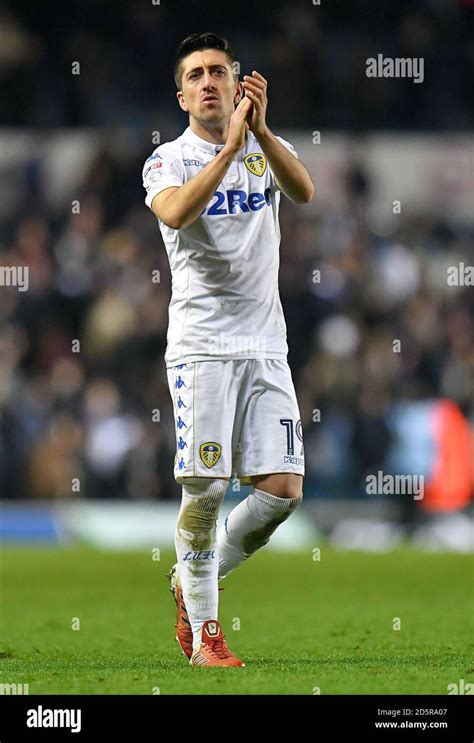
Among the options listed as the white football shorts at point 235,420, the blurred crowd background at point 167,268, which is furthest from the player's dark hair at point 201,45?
the blurred crowd background at point 167,268

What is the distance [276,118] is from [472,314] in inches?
159

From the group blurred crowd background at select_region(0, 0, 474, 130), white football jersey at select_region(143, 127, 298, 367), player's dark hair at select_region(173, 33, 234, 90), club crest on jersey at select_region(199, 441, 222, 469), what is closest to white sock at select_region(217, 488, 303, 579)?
club crest on jersey at select_region(199, 441, 222, 469)

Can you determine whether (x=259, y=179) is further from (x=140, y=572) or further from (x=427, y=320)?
(x=427, y=320)

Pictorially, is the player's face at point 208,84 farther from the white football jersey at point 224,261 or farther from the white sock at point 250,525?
the white sock at point 250,525

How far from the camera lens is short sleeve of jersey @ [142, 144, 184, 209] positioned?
651 cm

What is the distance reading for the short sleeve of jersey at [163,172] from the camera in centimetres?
651

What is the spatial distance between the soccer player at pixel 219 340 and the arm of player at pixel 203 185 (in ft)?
0.45

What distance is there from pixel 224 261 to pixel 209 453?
0.88 m

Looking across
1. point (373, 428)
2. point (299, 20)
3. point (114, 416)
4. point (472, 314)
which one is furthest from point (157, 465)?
point (299, 20)

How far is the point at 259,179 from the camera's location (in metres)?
6.72

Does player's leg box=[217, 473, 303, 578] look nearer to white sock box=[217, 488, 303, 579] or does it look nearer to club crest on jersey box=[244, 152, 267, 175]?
white sock box=[217, 488, 303, 579]

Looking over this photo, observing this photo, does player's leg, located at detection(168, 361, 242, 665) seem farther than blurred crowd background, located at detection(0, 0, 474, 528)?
No

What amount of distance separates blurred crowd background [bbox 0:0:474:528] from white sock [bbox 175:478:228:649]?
30.3 feet

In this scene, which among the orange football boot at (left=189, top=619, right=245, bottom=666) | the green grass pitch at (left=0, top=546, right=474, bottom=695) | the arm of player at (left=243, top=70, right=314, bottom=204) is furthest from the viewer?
the orange football boot at (left=189, top=619, right=245, bottom=666)
